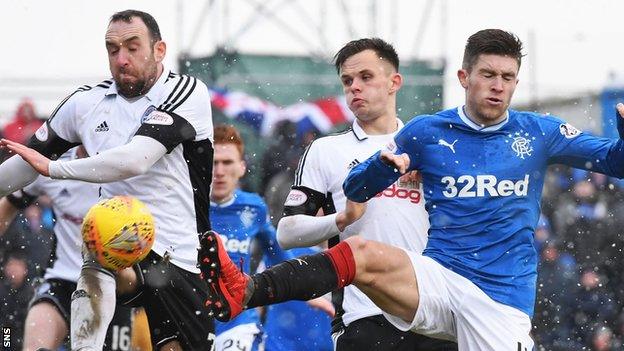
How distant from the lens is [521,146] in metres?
7.32

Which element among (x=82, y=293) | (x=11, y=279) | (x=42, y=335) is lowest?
(x=11, y=279)

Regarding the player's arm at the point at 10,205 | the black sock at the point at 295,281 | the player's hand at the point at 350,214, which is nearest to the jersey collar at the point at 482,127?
the player's hand at the point at 350,214

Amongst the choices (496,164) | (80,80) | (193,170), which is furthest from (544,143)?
(80,80)

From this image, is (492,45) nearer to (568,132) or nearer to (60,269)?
(568,132)

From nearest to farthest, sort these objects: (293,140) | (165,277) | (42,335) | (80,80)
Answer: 1. (165,277)
2. (42,335)
3. (293,140)
4. (80,80)

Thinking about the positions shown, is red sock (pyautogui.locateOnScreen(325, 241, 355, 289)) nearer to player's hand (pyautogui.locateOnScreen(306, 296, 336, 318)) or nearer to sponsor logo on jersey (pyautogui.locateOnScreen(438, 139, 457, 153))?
sponsor logo on jersey (pyautogui.locateOnScreen(438, 139, 457, 153))

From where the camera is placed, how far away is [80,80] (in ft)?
51.4

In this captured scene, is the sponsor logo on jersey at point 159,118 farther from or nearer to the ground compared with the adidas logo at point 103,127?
farther from the ground

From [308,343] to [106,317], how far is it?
3.47 m

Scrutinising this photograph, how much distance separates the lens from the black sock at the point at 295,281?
6527mm

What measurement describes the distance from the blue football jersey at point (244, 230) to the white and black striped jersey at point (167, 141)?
2262 mm

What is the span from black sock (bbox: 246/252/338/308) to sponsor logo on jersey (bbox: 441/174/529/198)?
0.90m

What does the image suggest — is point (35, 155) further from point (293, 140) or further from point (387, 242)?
point (293, 140)

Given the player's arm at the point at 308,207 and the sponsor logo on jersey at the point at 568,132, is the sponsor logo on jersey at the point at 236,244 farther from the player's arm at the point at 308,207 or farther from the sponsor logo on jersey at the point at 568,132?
the sponsor logo on jersey at the point at 568,132
